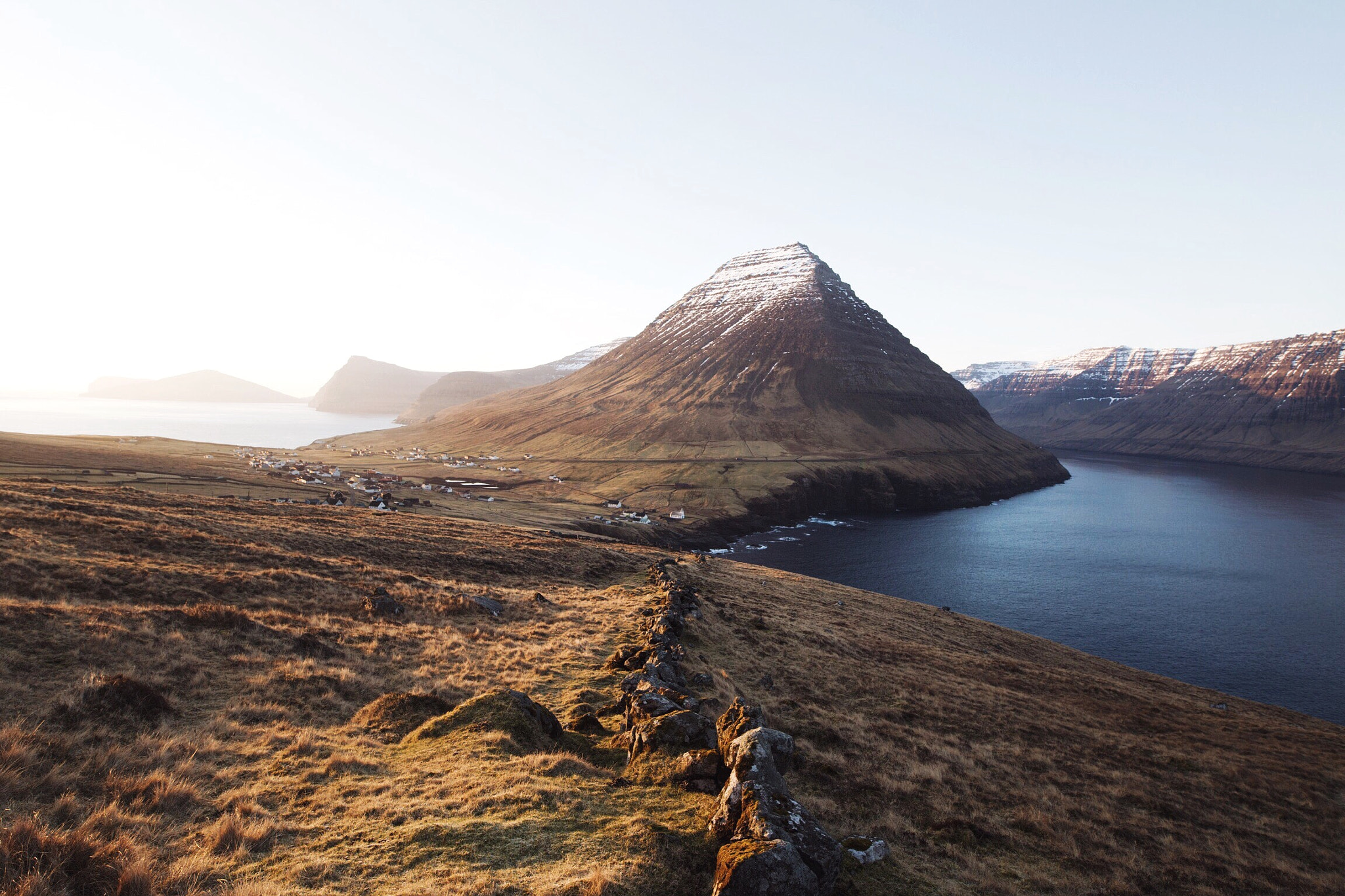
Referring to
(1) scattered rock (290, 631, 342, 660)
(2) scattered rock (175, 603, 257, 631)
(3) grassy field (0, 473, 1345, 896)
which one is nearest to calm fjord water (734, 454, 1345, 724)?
(3) grassy field (0, 473, 1345, 896)

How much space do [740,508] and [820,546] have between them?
27.4 meters

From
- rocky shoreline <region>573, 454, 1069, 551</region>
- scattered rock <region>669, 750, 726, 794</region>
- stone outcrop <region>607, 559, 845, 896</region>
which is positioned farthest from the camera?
rocky shoreline <region>573, 454, 1069, 551</region>

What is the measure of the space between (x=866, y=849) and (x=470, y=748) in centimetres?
1058

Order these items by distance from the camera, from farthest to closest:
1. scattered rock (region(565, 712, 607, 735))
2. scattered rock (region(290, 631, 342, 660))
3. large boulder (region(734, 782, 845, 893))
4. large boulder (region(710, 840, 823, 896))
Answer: scattered rock (region(290, 631, 342, 660)) → scattered rock (region(565, 712, 607, 735)) → large boulder (region(734, 782, 845, 893)) → large boulder (region(710, 840, 823, 896))

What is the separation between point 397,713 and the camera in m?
18.6

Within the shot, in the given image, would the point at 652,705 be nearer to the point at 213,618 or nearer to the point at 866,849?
the point at 866,849

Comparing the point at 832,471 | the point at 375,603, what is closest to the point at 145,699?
the point at 375,603

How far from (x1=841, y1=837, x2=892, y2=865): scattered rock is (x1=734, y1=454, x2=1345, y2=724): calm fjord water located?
70.4m

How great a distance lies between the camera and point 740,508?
5817 inches

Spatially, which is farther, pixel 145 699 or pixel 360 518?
pixel 360 518

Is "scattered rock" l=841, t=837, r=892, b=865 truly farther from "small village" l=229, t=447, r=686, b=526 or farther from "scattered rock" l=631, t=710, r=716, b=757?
"small village" l=229, t=447, r=686, b=526

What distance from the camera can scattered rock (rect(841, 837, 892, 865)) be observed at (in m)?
13.9

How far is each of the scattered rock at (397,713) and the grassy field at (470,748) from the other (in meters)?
0.08

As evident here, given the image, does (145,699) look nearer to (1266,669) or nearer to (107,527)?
(107,527)
